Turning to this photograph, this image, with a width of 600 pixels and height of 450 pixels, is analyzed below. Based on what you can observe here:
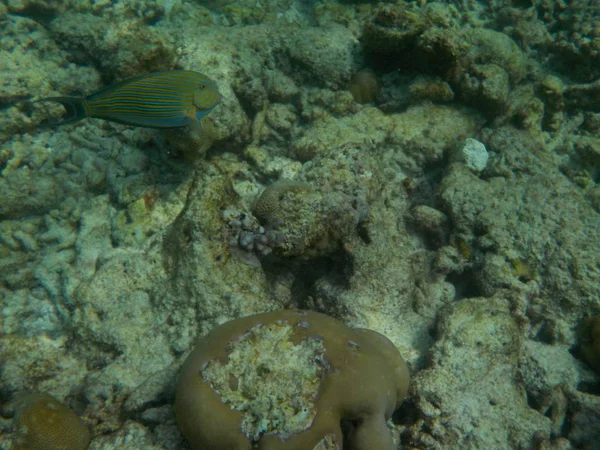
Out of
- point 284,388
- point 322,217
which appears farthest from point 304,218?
point 284,388

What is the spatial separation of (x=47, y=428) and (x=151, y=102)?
7.91ft

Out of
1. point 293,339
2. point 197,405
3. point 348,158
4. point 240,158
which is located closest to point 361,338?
point 293,339

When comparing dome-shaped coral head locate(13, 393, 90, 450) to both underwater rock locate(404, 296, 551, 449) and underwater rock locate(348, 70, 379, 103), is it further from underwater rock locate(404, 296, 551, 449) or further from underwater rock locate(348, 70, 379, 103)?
underwater rock locate(348, 70, 379, 103)

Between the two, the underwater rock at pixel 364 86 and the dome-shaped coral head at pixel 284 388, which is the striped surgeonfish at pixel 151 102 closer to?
the dome-shaped coral head at pixel 284 388

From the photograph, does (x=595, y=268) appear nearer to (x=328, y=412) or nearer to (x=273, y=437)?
(x=328, y=412)

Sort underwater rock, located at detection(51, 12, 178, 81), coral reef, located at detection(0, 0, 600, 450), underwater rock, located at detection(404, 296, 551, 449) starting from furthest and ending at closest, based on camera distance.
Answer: underwater rock, located at detection(51, 12, 178, 81)
coral reef, located at detection(0, 0, 600, 450)
underwater rock, located at detection(404, 296, 551, 449)

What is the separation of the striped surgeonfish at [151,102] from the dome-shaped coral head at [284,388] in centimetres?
169

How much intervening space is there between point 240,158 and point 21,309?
9.51 ft

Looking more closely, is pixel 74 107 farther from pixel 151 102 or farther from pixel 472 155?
pixel 472 155

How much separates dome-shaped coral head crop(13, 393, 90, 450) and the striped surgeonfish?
2.07 meters

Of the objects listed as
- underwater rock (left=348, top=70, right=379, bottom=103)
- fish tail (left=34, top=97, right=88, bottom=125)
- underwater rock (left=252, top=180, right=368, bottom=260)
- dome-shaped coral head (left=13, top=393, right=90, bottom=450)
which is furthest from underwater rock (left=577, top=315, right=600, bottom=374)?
fish tail (left=34, top=97, right=88, bottom=125)

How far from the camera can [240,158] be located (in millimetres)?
4496

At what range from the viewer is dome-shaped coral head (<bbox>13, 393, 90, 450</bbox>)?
2371 millimetres

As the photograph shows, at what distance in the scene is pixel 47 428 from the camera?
240 cm
